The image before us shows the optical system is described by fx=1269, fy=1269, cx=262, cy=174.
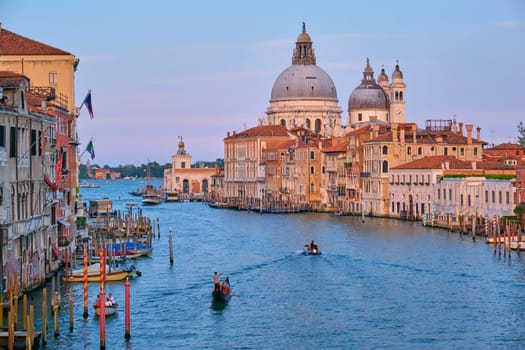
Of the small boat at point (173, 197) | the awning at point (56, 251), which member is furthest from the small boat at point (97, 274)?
the small boat at point (173, 197)

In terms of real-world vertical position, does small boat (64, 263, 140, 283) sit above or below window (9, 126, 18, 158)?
below

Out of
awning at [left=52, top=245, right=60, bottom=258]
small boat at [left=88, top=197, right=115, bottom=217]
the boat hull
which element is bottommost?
the boat hull

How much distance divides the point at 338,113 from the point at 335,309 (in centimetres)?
8145

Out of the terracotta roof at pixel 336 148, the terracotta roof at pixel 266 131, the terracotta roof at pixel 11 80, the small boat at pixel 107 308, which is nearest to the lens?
the terracotta roof at pixel 11 80

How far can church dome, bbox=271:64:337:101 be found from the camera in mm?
106812

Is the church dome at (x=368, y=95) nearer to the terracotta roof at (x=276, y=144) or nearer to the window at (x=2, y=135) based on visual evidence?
the terracotta roof at (x=276, y=144)

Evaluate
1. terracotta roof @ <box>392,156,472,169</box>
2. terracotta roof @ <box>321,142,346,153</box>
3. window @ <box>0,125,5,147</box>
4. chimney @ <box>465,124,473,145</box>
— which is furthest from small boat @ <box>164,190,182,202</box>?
window @ <box>0,125,5,147</box>

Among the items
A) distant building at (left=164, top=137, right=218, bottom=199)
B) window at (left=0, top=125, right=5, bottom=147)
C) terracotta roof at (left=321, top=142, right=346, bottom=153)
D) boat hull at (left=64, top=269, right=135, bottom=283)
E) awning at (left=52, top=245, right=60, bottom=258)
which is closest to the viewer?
window at (left=0, top=125, right=5, bottom=147)

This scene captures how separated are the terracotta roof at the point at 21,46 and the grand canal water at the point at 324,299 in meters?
6.97

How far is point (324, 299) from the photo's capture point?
29328mm

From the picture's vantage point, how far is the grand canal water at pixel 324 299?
23906 millimetres

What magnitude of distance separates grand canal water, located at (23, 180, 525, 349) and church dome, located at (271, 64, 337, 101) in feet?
197

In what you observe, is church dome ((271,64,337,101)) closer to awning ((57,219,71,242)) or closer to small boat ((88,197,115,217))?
small boat ((88,197,115,217))

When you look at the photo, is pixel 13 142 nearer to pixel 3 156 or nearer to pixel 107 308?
pixel 3 156
